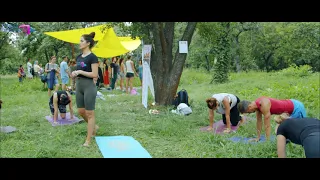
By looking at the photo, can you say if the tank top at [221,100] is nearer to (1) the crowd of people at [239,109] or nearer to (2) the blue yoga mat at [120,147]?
(1) the crowd of people at [239,109]

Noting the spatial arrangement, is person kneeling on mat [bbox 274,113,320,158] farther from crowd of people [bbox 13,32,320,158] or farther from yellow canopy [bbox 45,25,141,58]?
yellow canopy [bbox 45,25,141,58]

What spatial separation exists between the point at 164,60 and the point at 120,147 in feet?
12.3

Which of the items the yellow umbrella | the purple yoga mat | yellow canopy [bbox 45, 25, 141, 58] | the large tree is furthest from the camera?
the yellow umbrella

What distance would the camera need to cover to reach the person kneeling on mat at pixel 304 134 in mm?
2887

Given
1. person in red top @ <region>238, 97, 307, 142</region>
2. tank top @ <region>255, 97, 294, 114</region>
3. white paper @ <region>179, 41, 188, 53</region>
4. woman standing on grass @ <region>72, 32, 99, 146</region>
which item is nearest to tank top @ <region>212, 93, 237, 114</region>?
person in red top @ <region>238, 97, 307, 142</region>

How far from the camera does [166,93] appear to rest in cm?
803

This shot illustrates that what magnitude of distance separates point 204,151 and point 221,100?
1.36 m

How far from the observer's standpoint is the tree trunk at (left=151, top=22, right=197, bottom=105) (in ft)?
26.0

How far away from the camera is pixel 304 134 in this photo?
304cm

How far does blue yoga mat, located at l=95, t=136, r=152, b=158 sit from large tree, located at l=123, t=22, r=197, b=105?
114 inches
